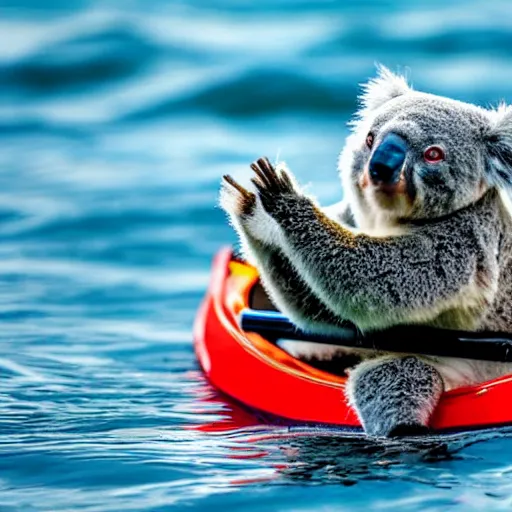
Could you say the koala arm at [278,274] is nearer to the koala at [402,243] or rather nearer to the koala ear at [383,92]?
the koala at [402,243]

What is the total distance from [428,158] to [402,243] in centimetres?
35

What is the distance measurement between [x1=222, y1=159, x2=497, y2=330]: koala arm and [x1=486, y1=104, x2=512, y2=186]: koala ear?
6.8 inches

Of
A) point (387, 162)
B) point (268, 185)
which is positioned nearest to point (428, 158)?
point (387, 162)

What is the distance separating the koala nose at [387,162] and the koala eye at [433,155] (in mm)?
97

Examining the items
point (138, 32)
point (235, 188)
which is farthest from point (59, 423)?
point (138, 32)

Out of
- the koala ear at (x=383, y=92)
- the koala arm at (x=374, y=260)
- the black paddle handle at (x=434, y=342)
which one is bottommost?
the black paddle handle at (x=434, y=342)

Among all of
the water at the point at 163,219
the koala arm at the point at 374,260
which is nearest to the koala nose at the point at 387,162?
the koala arm at the point at 374,260

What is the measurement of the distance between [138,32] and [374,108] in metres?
12.1

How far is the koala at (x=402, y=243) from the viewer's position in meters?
5.25

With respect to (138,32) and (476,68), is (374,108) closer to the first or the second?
(476,68)

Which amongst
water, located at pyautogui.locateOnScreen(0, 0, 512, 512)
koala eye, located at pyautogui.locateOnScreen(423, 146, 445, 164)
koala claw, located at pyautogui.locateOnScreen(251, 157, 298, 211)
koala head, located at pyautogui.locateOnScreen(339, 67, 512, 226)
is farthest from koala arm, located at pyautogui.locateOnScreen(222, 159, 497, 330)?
water, located at pyautogui.locateOnScreen(0, 0, 512, 512)

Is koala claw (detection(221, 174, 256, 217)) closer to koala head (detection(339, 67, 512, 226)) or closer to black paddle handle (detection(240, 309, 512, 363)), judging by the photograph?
koala head (detection(339, 67, 512, 226))

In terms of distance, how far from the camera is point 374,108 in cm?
590

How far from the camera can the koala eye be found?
17.3ft
